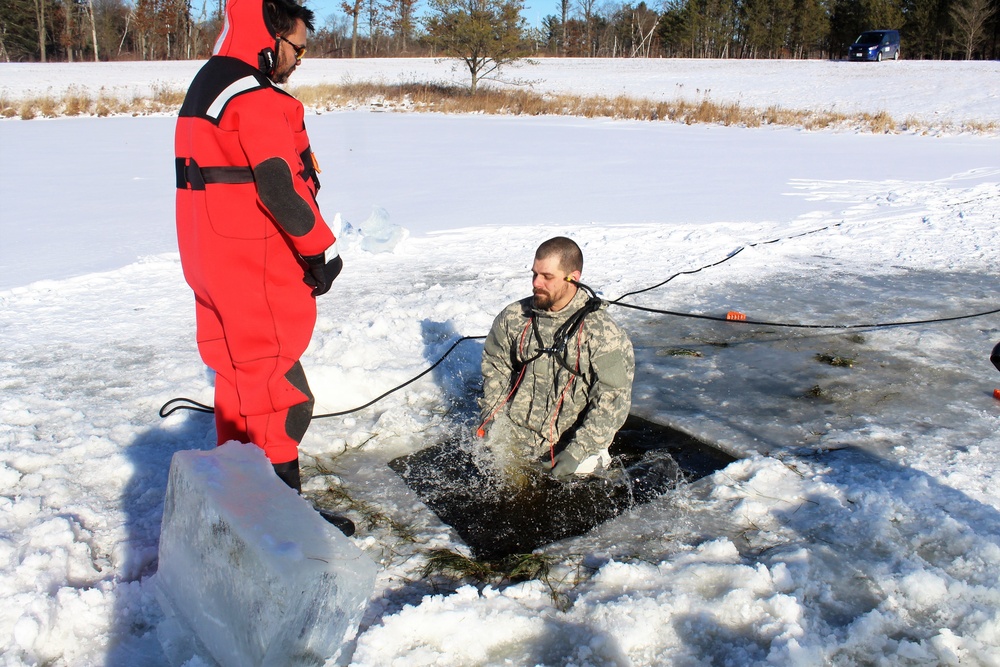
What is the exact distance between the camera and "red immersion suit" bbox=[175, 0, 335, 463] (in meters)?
2.38

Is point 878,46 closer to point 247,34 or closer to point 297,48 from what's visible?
point 297,48

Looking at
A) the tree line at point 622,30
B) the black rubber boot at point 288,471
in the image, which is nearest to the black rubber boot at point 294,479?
the black rubber boot at point 288,471

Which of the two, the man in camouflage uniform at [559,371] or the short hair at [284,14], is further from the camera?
the man in camouflage uniform at [559,371]

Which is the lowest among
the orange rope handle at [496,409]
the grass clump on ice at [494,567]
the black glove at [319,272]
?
the grass clump on ice at [494,567]

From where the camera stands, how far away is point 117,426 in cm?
350

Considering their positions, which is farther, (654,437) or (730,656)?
(654,437)

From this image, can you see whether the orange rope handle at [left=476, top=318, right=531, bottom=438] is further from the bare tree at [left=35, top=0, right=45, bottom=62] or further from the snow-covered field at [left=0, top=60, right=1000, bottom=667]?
the bare tree at [left=35, top=0, right=45, bottom=62]

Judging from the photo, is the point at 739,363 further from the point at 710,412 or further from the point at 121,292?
the point at 121,292

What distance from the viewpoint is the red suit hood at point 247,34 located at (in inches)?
96.7

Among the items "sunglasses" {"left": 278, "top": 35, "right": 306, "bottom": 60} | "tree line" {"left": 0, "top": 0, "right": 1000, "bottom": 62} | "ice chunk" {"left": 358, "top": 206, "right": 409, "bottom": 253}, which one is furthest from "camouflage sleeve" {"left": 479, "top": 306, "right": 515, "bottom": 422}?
"tree line" {"left": 0, "top": 0, "right": 1000, "bottom": 62}

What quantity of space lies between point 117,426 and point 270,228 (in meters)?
1.57

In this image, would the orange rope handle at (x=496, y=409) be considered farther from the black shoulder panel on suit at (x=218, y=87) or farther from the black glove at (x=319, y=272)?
the black shoulder panel on suit at (x=218, y=87)

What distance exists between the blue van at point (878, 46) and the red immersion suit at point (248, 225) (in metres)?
44.1

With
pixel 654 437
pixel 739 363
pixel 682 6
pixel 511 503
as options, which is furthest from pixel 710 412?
pixel 682 6
